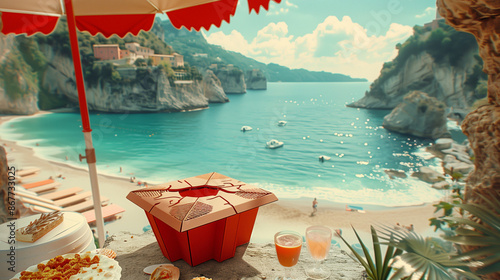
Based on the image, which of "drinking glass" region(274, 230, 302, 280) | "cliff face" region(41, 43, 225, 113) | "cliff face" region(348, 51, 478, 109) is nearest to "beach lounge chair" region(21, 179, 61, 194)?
"drinking glass" region(274, 230, 302, 280)

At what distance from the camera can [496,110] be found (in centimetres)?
254

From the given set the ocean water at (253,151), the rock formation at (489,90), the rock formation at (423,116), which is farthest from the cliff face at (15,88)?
the rock formation at (423,116)

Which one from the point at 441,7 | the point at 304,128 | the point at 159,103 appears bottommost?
the point at 304,128

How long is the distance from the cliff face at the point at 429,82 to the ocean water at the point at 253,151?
21.2ft

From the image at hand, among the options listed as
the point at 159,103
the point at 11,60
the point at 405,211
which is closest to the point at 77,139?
the point at 159,103

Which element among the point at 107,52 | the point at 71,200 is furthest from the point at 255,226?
the point at 107,52

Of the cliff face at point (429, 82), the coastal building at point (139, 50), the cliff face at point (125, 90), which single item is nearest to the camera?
the cliff face at point (429, 82)

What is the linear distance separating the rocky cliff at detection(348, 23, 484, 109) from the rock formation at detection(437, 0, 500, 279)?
47.7 meters

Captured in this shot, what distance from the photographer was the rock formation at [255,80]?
420 ft

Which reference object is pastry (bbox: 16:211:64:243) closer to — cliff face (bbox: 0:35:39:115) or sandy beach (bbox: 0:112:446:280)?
sandy beach (bbox: 0:112:446:280)

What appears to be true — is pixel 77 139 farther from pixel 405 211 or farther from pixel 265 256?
pixel 265 256

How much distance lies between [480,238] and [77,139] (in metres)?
42.0

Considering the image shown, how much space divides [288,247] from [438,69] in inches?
2289

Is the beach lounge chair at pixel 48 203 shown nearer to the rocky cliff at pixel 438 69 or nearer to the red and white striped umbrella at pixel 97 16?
the red and white striped umbrella at pixel 97 16
